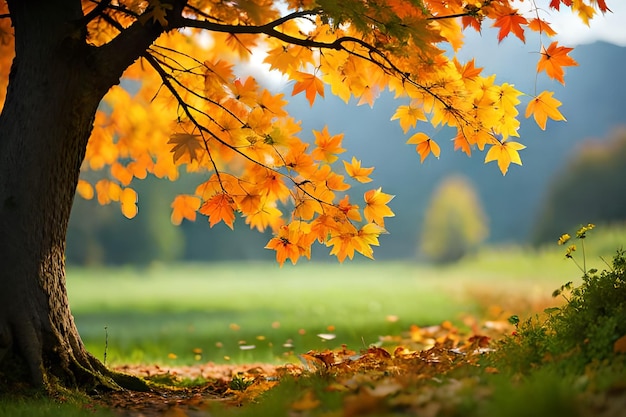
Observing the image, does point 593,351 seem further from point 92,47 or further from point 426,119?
point 92,47

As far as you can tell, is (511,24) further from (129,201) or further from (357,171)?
(129,201)

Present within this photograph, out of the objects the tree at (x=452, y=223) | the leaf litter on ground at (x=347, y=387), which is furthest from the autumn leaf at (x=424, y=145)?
the tree at (x=452, y=223)

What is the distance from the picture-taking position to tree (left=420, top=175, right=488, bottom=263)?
1088 inches

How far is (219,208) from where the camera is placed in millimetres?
3375

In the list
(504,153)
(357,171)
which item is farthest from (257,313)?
(504,153)

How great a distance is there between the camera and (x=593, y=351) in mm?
2383

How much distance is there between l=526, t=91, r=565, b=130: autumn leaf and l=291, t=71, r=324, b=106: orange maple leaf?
115cm

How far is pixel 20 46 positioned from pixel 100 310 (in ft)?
28.7

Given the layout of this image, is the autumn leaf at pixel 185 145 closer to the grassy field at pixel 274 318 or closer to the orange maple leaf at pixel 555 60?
the grassy field at pixel 274 318

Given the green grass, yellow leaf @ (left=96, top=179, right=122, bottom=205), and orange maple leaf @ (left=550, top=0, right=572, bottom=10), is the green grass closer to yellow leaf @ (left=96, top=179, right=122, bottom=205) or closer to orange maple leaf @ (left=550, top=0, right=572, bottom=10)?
yellow leaf @ (left=96, top=179, right=122, bottom=205)

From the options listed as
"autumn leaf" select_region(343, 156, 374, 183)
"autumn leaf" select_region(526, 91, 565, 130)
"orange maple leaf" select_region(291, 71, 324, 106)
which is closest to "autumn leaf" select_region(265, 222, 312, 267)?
"autumn leaf" select_region(343, 156, 374, 183)

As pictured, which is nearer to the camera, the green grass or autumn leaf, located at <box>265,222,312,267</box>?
autumn leaf, located at <box>265,222,312,267</box>

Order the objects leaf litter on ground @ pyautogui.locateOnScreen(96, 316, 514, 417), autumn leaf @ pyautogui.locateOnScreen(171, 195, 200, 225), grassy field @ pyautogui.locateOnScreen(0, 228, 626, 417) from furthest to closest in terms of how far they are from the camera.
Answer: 1. autumn leaf @ pyautogui.locateOnScreen(171, 195, 200, 225)
2. grassy field @ pyautogui.locateOnScreen(0, 228, 626, 417)
3. leaf litter on ground @ pyautogui.locateOnScreen(96, 316, 514, 417)

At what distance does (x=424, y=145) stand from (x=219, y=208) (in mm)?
1242
